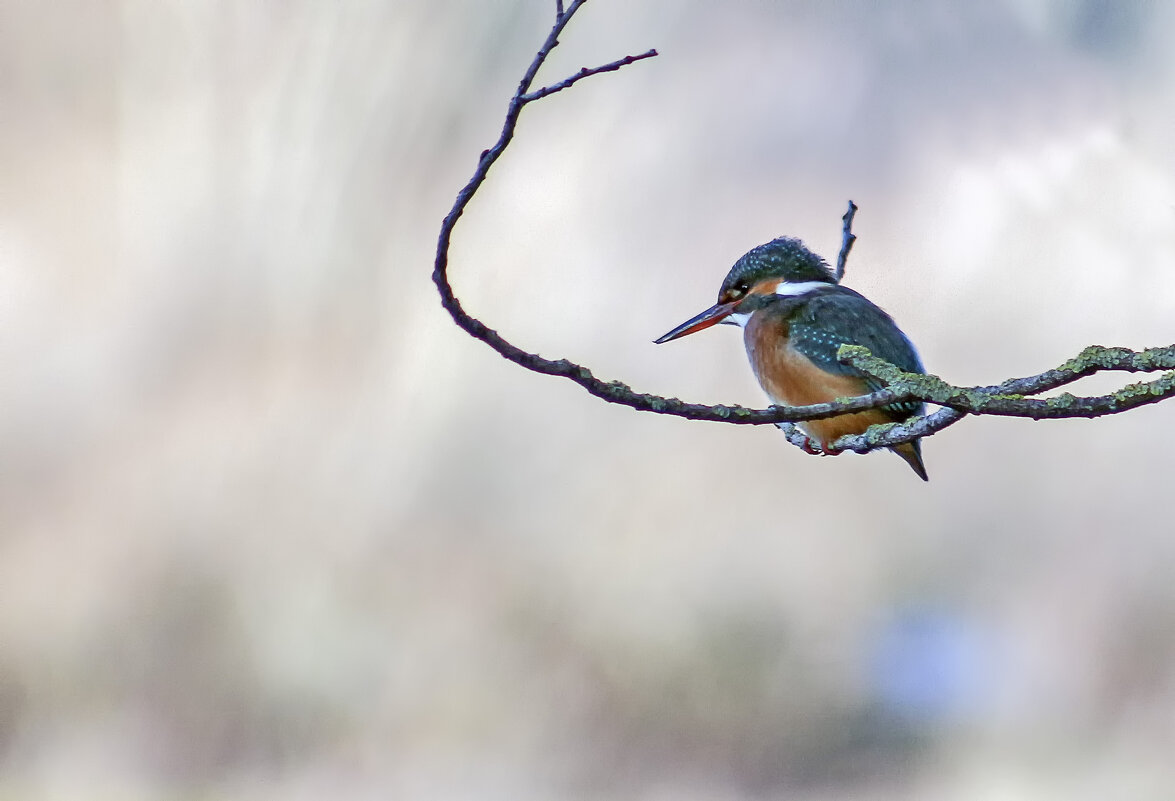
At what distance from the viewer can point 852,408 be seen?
1341 millimetres

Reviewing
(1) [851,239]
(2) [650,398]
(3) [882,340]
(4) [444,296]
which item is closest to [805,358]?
(3) [882,340]

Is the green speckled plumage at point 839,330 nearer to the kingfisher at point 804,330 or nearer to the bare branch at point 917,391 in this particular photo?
the kingfisher at point 804,330

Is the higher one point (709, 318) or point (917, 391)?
point (709, 318)

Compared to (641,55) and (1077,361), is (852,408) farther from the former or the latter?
(641,55)

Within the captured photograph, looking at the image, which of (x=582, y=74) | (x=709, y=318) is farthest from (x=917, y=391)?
(x=709, y=318)

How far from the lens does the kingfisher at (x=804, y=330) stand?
284 cm

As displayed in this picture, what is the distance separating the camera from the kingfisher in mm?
2844

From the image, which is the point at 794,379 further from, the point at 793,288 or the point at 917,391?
the point at 917,391

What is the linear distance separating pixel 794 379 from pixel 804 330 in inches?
5.8

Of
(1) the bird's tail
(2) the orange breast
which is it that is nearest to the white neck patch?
(2) the orange breast

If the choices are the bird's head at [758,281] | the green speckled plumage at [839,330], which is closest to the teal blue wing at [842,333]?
the green speckled plumage at [839,330]

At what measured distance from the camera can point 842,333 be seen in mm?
2965

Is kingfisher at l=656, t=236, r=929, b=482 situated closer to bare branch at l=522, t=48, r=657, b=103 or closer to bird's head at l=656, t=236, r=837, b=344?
bird's head at l=656, t=236, r=837, b=344

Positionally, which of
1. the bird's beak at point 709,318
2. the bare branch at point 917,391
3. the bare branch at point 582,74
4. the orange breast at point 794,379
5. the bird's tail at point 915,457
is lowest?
the bare branch at point 917,391
